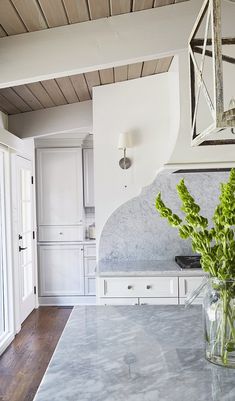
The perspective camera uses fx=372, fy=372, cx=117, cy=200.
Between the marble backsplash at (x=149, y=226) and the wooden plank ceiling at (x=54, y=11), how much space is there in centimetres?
166

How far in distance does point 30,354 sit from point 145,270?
151cm

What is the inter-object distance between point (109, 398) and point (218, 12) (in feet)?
3.23

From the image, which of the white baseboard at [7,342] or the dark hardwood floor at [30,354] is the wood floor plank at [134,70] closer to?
the dark hardwood floor at [30,354]

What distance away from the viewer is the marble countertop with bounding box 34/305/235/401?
972 millimetres

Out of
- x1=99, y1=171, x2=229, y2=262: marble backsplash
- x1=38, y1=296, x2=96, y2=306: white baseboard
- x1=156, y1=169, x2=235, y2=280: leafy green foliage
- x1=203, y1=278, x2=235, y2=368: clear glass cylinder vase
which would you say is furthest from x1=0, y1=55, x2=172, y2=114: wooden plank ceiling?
x1=38, y1=296, x2=96, y2=306: white baseboard

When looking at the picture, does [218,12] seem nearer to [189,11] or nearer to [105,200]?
[189,11]

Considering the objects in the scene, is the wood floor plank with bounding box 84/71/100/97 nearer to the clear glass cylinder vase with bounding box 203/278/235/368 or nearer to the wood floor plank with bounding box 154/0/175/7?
the wood floor plank with bounding box 154/0/175/7

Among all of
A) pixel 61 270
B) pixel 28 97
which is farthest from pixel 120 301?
pixel 61 270

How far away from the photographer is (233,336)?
107 cm

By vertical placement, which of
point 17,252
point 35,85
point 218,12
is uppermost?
point 35,85

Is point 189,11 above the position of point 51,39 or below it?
above

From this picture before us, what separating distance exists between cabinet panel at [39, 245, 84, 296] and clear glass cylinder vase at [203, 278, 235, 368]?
424cm

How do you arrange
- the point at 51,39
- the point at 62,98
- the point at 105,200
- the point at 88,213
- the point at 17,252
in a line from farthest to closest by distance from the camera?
the point at 88,213 → the point at 17,252 → the point at 62,98 → the point at 105,200 → the point at 51,39

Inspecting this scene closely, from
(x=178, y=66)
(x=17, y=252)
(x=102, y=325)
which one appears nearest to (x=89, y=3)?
(x=178, y=66)
